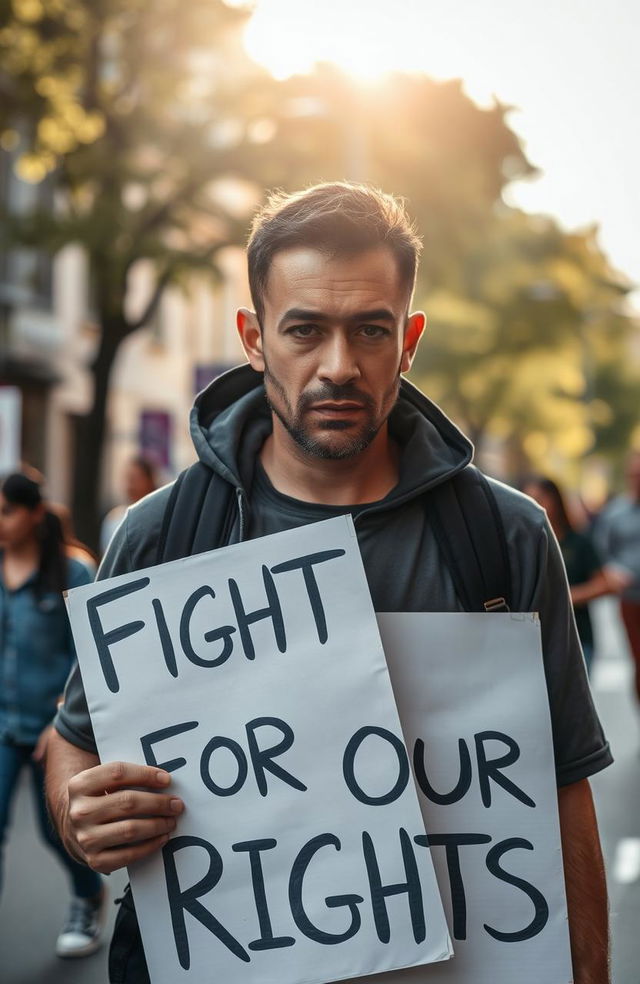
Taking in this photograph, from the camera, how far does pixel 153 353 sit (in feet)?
93.1

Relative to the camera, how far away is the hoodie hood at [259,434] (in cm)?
249

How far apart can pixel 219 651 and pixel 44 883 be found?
4.50 metres

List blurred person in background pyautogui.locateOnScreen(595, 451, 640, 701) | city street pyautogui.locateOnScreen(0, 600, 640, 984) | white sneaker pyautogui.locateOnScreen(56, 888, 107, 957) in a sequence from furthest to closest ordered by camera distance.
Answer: blurred person in background pyautogui.locateOnScreen(595, 451, 640, 701) < white sneaker pyautogui.locateOnScreen(56, 888, 107, 957) < city street pyautogui.locateOnScreen(0, 600, 640, 984)

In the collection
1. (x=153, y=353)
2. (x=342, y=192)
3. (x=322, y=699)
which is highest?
(x=153, y=353)

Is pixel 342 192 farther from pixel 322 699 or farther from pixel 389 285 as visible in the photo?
pixel 322 699

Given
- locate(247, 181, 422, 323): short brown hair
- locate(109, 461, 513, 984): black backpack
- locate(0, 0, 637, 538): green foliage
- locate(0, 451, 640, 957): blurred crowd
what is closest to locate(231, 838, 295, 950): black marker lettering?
locate(109, 461, 513, 984): black backpack

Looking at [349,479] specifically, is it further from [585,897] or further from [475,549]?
[585,897]

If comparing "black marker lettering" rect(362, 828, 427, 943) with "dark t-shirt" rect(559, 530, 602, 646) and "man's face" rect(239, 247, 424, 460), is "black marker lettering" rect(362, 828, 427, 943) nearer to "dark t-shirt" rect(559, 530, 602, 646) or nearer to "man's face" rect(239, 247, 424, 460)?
"man's face" rect(239, 247, 424, 460)

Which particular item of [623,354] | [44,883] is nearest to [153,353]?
[44,883]

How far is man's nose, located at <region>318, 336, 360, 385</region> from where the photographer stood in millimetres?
2318

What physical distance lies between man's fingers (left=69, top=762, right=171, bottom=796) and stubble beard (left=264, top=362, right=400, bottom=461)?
1.89ft

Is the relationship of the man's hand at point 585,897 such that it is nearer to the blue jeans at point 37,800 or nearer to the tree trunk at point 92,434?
the blue jeans at point 37,800

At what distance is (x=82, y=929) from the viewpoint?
5.55 metres

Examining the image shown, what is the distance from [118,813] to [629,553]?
9.12 metres
